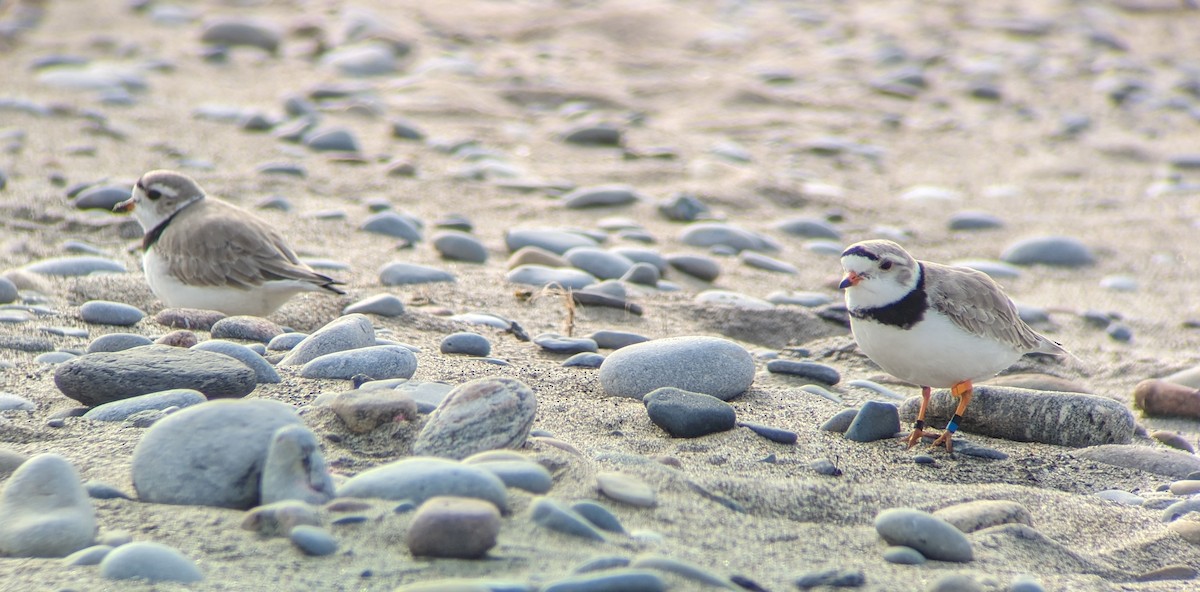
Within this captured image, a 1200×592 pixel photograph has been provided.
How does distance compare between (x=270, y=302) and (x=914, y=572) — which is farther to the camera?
(x=270, y=302)

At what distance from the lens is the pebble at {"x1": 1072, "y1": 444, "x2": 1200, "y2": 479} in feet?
12.3

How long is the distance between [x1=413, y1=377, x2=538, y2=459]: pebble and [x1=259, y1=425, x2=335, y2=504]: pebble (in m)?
0.38

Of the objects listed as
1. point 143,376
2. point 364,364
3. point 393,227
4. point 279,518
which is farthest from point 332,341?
point 393,227

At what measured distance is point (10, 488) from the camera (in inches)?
104

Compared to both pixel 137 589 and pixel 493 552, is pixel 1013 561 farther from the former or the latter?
pixel 137 589

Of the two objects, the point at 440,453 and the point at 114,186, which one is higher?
the point at 440,453

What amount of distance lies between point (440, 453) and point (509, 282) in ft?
8.37

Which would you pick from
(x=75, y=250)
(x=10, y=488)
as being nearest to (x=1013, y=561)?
(x=10, y=488)

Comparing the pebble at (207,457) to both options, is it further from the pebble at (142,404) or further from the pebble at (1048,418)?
the pebble at (1048,418)

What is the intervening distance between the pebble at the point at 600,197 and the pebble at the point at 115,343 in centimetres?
338

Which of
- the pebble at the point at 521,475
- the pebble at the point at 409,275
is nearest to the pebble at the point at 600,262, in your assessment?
the pebble at the point at 409,275

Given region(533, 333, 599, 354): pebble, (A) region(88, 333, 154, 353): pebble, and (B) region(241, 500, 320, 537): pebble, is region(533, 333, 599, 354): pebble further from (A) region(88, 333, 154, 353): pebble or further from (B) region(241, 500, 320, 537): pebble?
(B) region(241, 500, 320, 537): pebble

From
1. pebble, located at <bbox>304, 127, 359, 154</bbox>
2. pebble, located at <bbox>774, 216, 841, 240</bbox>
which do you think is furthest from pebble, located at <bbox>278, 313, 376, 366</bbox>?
pebble, located at <bbox>304, 127, 359, 154</bbox>

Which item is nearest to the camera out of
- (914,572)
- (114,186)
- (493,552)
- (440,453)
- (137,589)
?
(137,589)
